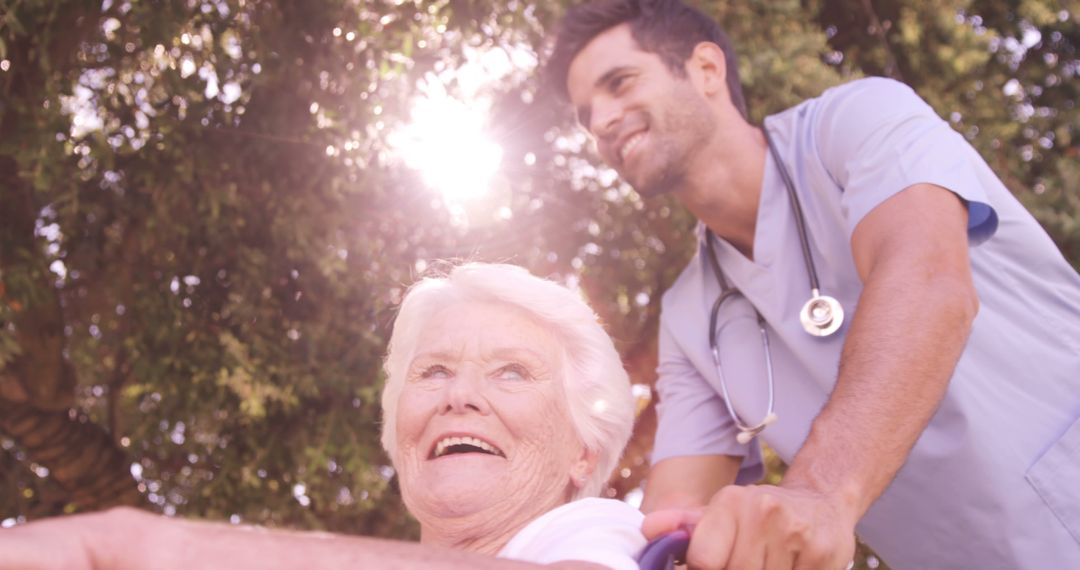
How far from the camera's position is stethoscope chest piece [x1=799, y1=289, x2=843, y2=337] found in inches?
102

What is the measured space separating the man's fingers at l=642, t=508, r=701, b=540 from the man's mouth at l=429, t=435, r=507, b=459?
1.59ft

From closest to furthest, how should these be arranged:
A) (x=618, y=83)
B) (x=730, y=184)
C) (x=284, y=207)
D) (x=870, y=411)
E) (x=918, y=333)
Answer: (x=870, y=411)
(x=918, y=333)
(x=730, y=184)
(x=618, y=83)
(x=284, y=207)

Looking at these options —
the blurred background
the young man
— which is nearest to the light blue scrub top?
the young man

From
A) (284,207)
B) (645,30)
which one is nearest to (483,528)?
(645,30)

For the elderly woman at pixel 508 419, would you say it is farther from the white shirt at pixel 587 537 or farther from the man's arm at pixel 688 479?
the man's arm at pixel 688 479

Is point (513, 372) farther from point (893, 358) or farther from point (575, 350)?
point (893, 358)

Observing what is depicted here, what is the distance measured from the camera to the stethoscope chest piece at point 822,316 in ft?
8.46

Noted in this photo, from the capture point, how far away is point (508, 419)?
2324 mm

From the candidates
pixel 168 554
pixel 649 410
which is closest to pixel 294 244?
pixel 649 410

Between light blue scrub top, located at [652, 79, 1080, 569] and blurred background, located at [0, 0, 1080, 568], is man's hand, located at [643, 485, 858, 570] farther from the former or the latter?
blurred background, located at [0, 0, 1080, 568]

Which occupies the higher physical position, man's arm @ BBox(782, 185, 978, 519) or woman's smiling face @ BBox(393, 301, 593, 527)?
man's arm @ BBox(782, 185, 978, 519)

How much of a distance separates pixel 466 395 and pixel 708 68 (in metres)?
1.74

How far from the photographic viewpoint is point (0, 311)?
14.7 ft

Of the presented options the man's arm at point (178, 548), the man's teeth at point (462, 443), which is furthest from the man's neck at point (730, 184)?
the man's arm at point (178, 548)
